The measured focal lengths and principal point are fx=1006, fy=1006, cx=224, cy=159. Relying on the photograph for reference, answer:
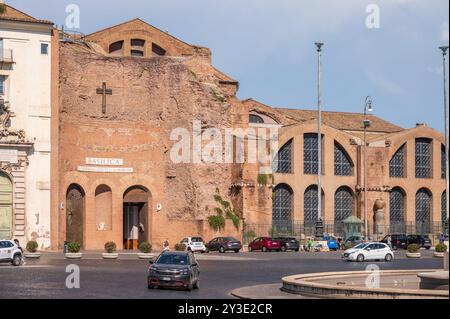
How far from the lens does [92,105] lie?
2704 inches

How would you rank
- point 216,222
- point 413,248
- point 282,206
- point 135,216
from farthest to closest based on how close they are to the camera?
point 282,206
point 135,216
point 216,222
point 413,248

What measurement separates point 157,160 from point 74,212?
6854 mm

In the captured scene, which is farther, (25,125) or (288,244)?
(288,244)

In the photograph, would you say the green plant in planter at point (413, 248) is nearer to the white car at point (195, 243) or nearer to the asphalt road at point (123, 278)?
the asphalt road at point (123, 278)

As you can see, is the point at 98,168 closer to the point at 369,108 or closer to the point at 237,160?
the point at 237,160

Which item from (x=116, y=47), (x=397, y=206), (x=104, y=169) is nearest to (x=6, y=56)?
(x=104, y=169)

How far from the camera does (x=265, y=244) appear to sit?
226ft

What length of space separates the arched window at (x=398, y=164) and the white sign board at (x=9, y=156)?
37.2m

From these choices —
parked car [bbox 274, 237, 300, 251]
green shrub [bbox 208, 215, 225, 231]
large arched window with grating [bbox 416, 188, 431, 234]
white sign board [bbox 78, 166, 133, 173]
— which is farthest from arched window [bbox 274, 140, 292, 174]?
white sign board [bbox 78, 166, 133, 173]

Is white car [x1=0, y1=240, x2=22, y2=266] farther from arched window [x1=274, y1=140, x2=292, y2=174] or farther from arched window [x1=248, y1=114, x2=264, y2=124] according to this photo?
arched window [x1=248, y1=114, x2=264, y2=124]

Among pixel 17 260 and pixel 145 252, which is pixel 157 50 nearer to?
pixel 145 252

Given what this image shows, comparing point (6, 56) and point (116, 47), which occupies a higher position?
point (116, 47)

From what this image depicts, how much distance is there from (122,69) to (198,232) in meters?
12.5
